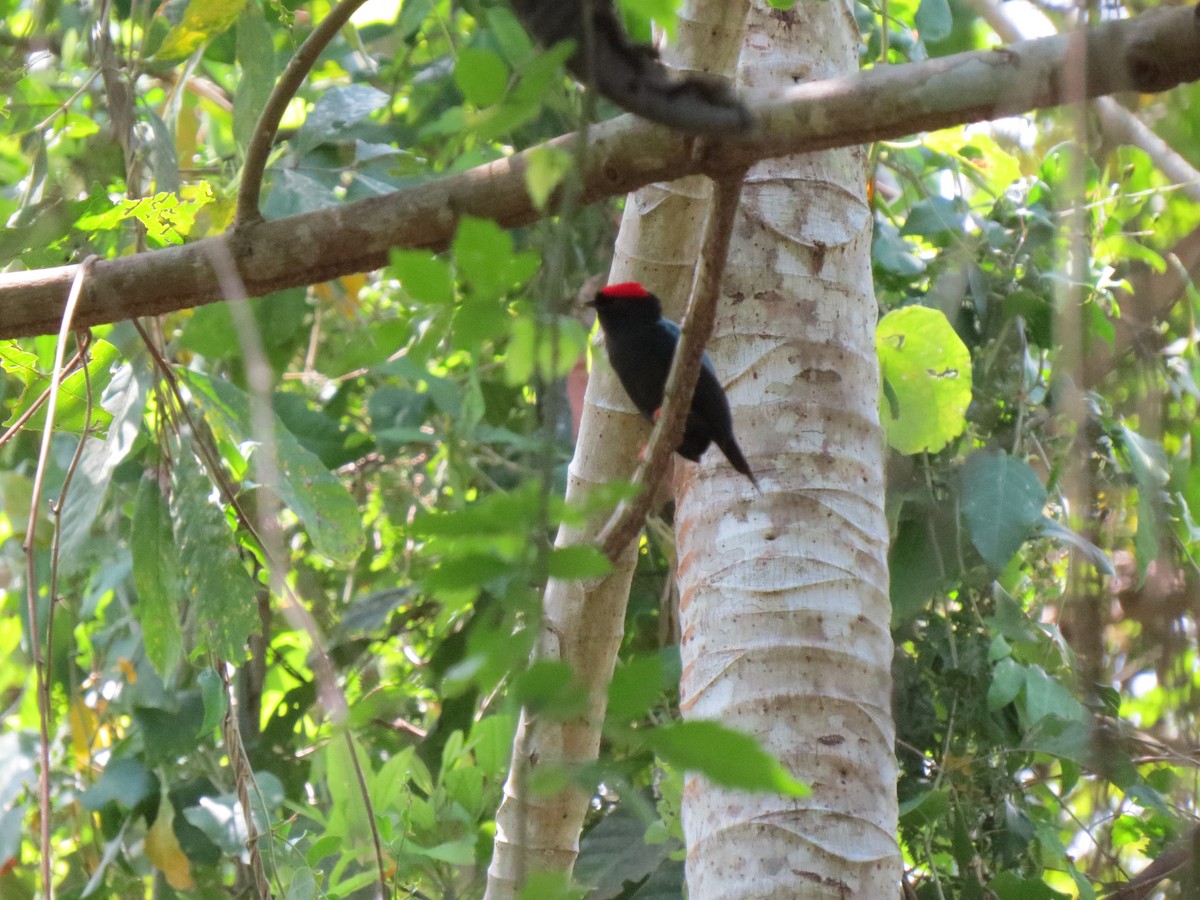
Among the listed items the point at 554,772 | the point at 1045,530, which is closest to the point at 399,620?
the point at 1045,530

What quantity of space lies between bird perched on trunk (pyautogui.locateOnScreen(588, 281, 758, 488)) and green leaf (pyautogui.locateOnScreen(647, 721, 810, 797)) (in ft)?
3.49

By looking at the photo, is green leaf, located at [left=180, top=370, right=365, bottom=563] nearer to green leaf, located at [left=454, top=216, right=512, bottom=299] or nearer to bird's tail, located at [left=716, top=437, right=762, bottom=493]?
bird's tail, located at [left=716, top=437, right=762, bottom=493]

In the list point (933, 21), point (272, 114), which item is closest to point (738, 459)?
point (272, 114)

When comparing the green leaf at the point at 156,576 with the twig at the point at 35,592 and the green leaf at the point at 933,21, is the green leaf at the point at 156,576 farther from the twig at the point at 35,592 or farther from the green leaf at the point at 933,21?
the green leaf at the point at 933,21

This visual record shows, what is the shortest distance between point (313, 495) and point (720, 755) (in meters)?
1.73

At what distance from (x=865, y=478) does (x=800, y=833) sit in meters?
0.57

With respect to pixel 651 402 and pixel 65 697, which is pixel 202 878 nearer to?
pixel 65 697

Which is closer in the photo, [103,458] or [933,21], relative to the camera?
[103,458]

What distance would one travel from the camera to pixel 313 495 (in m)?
2.31

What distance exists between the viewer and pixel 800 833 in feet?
5.25

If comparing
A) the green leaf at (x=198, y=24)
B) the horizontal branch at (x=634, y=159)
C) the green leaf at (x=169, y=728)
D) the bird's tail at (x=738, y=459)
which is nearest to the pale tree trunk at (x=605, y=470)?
the bird's tail at (x=738, y=459)

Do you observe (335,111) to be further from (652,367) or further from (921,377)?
(921,377)

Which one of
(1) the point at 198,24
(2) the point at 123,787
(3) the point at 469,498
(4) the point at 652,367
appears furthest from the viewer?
(3) the point at 469,498

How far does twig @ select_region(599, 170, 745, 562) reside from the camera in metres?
1.35
